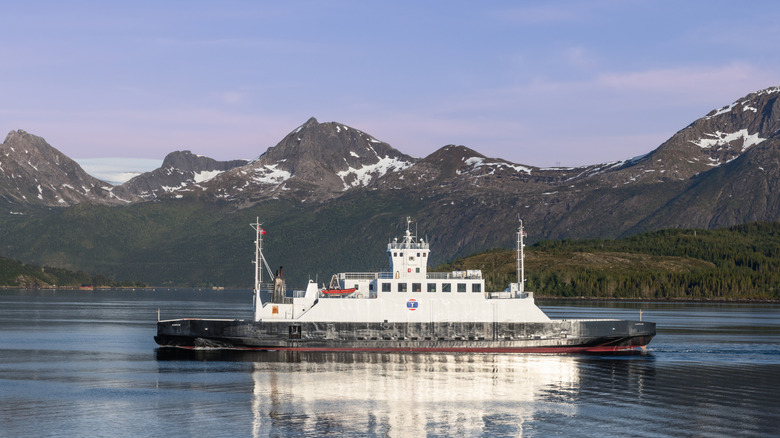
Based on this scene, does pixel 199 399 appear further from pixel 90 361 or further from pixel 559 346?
pixel 559 346

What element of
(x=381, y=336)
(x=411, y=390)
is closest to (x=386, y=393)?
(x=411, y=390)

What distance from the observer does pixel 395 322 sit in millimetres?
81125

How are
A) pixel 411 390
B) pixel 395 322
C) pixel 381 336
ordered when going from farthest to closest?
pixel 395 322 < pixel 381 336 < pixel 411 390

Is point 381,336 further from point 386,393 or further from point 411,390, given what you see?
point 386,393

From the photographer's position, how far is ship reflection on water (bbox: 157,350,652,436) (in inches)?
2008

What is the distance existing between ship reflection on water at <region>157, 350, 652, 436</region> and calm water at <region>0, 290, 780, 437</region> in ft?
0.43

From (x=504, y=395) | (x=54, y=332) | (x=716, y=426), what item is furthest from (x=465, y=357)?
(x=54, y=332)

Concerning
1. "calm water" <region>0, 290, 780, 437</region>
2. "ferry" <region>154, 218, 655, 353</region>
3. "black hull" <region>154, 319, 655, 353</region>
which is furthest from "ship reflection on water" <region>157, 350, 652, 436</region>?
"ferry" <region>154, 218, 655, 353</region>

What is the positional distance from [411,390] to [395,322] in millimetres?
19127

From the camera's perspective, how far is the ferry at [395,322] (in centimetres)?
8106

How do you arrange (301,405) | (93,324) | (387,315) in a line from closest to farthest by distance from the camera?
(301,405), (387,315), (93,324)

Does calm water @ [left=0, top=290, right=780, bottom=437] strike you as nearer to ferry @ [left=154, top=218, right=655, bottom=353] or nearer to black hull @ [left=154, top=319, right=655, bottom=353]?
black hull @ [left=154, top=319, right=655, bottom=353]

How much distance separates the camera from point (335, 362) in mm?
75938

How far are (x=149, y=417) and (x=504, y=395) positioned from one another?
23.1 meters
